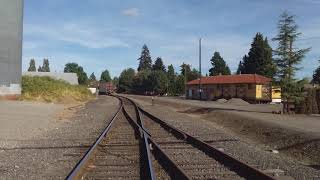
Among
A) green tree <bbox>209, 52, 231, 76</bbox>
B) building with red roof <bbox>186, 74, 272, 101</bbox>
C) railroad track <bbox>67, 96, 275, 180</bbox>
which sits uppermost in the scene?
green tree <bbox>209, 52, 231, 76</bbox>

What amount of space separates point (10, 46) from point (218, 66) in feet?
390

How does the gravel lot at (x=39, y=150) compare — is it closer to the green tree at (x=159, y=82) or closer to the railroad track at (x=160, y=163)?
the railroad track at (x=160, y=163)

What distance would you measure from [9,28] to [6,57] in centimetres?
283

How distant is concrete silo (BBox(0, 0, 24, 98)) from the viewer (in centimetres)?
4694

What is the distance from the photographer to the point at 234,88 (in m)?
91.9

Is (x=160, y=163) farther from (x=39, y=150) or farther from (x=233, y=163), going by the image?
(x=39, y=150)

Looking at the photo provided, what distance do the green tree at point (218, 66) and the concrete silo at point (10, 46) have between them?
112 meters

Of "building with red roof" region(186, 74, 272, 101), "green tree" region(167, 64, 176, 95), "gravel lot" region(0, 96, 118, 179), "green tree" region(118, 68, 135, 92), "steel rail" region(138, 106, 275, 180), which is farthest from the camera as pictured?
"green tree" region(118, 68, 135, 92)

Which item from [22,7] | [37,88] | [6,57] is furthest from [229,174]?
[37,88]

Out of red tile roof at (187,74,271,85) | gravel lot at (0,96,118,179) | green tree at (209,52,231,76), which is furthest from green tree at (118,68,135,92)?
gravel lot at (0,96,118,179)

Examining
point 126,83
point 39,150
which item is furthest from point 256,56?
point 39,150

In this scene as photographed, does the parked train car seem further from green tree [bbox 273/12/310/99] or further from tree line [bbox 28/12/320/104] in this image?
green tree [bbox 273/12/310/99]

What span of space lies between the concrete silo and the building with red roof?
39090 millimetres

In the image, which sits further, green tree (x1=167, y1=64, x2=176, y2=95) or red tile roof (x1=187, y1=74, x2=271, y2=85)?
green tree (x1=167, y1=64, x2=176, y2=95)
